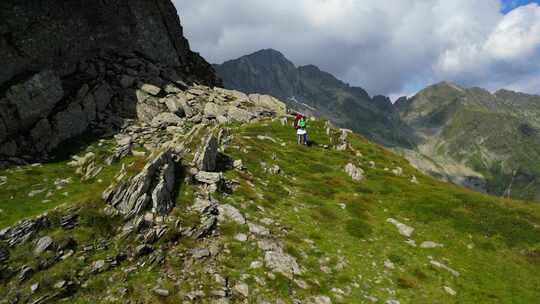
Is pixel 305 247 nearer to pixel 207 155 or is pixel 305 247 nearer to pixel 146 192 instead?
pixel 146 192

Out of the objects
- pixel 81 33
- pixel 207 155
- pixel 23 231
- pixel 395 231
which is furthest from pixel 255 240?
pixel 81 33

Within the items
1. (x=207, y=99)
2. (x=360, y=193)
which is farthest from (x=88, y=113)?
(x=360, y=193)

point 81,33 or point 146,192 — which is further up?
point 81,33

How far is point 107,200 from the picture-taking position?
2194cm

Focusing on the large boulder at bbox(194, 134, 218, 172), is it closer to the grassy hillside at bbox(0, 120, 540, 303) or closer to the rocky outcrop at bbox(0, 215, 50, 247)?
the grassy hillside at bbox(0, 120, 540, 303)

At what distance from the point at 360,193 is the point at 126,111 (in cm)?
3961

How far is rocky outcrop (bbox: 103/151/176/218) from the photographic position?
2186 cm

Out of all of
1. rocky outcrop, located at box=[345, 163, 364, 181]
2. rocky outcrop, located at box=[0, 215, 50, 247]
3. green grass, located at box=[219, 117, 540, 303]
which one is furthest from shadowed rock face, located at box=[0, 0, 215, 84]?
rocky outcrop, located at box=[345, 163, 364, 181]

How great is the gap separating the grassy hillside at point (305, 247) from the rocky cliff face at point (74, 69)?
9.08 metres

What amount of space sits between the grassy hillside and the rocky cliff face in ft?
29.8

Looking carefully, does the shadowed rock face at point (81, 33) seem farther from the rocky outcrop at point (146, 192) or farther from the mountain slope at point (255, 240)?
the rocky outcrop at point (146, 192)

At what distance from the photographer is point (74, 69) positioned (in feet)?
188

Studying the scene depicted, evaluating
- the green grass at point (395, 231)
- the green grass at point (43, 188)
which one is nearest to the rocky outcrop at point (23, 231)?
the green grass at point (43, 188)

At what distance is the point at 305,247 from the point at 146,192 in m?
11.6
